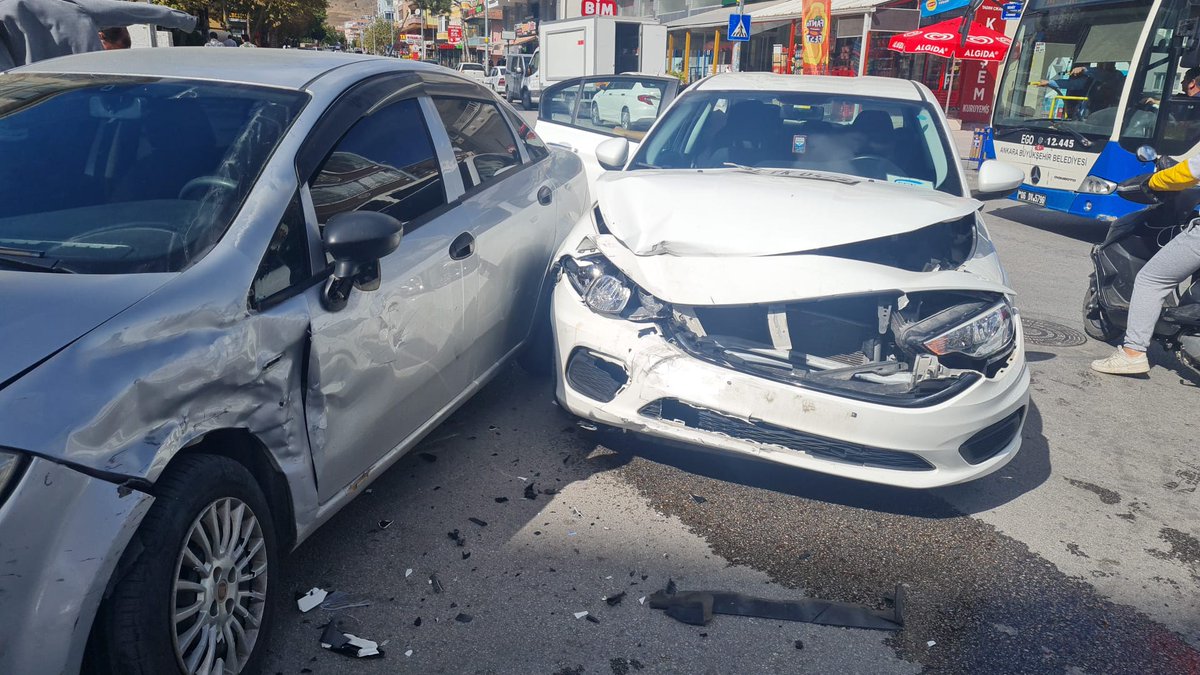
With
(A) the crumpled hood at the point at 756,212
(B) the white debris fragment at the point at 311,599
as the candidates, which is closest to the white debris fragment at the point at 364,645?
(B) the white debris fragment at the point at 311,599

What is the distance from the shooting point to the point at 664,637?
9.53 ft

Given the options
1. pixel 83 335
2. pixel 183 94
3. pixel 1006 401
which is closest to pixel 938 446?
pixel 1006 401

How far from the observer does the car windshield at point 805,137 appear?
512 cm

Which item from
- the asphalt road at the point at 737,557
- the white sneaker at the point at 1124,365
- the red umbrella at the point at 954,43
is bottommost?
the asphalt road at the point at 737,557

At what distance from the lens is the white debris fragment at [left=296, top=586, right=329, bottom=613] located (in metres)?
2.98

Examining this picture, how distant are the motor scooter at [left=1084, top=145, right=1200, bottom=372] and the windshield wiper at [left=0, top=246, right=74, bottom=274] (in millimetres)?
5620

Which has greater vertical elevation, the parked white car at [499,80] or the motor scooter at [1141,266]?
the parked white car at [499,80]

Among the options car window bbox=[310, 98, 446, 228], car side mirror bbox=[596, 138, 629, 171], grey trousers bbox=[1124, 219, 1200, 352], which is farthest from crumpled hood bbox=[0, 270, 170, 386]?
grey trousers bbox=[1124, 219, 1200, 352]

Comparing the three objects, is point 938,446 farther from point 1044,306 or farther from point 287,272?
point 1044,306

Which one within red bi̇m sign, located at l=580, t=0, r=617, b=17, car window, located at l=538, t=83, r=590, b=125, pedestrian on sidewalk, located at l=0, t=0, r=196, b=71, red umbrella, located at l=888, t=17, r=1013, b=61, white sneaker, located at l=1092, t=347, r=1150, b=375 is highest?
red bi̇m sign, located at l=580, t=0, r=617, b=17

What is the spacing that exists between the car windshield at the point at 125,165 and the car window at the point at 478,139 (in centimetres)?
99

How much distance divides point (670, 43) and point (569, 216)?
33.7 m

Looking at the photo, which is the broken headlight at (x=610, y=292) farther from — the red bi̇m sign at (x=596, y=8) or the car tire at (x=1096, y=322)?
the red bi̇m sign at (x=596, y=8)

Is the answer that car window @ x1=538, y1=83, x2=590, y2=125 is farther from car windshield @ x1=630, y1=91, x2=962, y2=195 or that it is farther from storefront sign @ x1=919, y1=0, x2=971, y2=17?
storefront sign @ x1=919, y1=0, x2=971, y2=17
